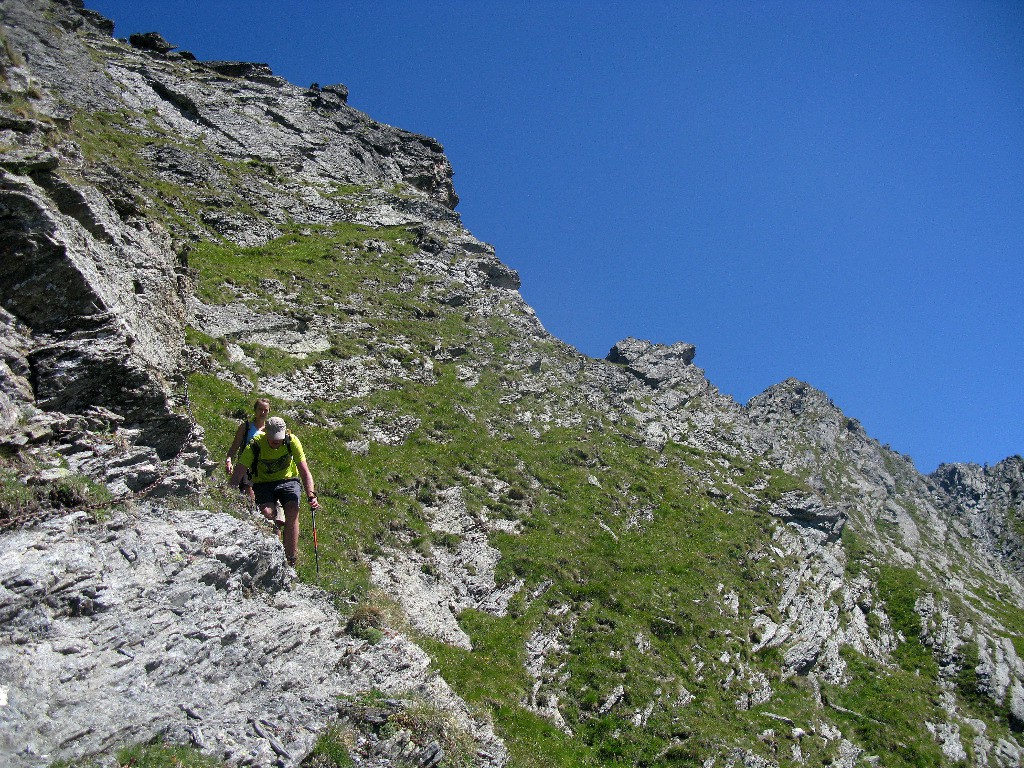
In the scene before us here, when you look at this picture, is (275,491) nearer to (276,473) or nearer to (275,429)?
(276,473)

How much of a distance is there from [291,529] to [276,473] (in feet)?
4.75

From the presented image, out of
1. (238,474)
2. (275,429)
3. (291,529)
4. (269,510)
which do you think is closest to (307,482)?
(269,510)

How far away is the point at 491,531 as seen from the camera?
2495 centimetres

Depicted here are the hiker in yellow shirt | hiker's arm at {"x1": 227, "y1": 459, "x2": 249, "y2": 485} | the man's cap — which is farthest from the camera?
the hiker in yellow shirt

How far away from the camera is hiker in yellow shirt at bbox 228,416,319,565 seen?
14430 millimetres

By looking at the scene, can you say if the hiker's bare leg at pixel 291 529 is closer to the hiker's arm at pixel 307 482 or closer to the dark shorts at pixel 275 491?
the dark shorts at pixel 275 491

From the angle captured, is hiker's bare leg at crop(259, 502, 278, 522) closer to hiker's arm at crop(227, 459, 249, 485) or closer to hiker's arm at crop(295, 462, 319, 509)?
hiker's arm at crop(227, 459, 249, 485)

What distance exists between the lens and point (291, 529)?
14.7 meters

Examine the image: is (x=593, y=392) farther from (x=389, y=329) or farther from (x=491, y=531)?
(x=491, y=531)

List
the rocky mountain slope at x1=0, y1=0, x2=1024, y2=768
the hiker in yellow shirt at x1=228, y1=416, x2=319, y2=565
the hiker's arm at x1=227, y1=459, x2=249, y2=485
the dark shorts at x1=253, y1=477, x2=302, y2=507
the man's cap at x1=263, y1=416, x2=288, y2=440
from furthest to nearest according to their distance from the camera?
the dark shorts at x1=253, y1=477, x2=302, y2=507 → the hiker in yellow shirt at x1=228, y1=416, x2=319, y2=565 → the hiker's arm at x1=227, y1=459, x2=249, y2=485 → the man's cap at x1=263, y1=416, x2=288, y2=440 → the rocky mountain slope at x1=0, y1=0, x2=1024, y2=768

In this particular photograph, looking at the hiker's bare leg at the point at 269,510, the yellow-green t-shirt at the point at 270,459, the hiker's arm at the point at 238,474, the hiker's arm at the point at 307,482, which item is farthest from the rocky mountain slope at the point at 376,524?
the hiker's arm at the point at 307,482

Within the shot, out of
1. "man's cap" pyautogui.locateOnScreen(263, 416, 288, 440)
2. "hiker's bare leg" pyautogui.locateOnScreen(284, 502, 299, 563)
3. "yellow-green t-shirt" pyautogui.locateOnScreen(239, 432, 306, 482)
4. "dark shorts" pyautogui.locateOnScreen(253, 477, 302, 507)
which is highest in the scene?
"man's cap" pyautogui.locateOnScreen(263, 416, 288, 440)

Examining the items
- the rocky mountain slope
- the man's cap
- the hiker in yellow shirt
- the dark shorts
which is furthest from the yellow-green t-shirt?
the rocky mountain slope

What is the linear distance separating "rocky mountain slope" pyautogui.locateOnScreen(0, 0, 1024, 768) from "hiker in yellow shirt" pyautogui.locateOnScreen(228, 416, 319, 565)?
626 millimetres
